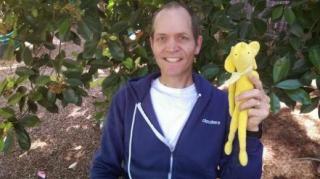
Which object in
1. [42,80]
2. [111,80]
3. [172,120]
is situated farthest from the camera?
[111,80]

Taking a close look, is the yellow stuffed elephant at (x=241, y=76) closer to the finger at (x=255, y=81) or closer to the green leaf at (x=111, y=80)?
the finger at (x=255, y=81)

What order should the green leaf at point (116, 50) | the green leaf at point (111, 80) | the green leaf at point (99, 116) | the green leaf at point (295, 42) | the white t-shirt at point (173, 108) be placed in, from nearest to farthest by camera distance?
the white t-shirt at point (173, 108), the green leaf at point (295, 42), the green leaf at point (116, 50), the green leaf at point (111, 80), the green leaf at point (99, 116)

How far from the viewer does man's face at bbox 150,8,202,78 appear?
67.1 inches

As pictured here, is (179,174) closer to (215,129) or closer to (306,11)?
(215,129)

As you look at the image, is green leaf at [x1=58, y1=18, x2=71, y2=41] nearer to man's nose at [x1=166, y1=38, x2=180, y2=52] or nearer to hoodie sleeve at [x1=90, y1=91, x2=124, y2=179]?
hoodie sleeve at [x1=90, y1=91, x2=124, y2=179]

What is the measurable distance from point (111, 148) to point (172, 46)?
0.50m

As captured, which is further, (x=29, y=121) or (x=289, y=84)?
(x=29, y=121)

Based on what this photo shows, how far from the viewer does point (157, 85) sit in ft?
6.16

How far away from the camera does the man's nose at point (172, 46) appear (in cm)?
169

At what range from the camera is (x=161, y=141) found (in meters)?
1.76

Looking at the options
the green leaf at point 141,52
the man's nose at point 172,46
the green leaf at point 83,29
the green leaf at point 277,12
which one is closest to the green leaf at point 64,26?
the green leaf at point 83,29

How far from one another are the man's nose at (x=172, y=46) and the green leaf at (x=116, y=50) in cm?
59

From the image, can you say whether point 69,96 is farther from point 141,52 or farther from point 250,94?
point 250,94

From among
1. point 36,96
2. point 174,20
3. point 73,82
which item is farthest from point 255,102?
point 36,96
